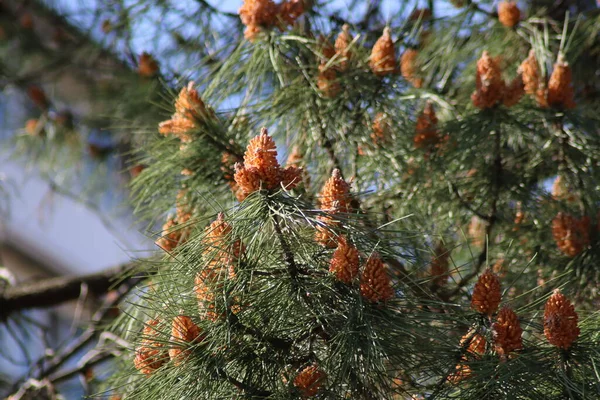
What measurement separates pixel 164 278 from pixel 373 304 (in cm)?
22

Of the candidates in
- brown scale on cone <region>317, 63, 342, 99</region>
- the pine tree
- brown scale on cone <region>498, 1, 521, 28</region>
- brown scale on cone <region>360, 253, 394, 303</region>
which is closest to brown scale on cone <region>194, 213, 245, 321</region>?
the pine tree

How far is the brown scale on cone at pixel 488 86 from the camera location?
107cm

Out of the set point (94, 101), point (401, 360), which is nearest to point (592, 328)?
point (401, 360)

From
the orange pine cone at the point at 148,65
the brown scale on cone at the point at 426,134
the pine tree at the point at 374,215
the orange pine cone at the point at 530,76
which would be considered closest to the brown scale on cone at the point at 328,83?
the pine tree at the point at 374,215

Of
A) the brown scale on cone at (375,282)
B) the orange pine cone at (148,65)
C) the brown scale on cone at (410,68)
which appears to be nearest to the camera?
the brown scale on cone at (375,282)

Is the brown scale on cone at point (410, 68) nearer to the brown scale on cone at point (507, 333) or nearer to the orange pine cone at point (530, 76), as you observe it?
the orange pine cone at point (530, 76)

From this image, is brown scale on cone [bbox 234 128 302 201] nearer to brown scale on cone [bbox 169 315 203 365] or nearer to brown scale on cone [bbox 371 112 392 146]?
brown scale on cone [bbox 169 315 203 365]

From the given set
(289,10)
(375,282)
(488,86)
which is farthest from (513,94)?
(375,282)

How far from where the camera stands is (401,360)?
2.61 feet

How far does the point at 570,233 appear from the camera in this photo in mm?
Result: 1082

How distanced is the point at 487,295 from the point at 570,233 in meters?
0.32

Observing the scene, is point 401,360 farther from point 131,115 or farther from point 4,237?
point 4,237

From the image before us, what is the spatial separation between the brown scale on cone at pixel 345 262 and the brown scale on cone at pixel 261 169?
7 cm

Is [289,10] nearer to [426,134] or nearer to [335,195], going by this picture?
[426,134]
